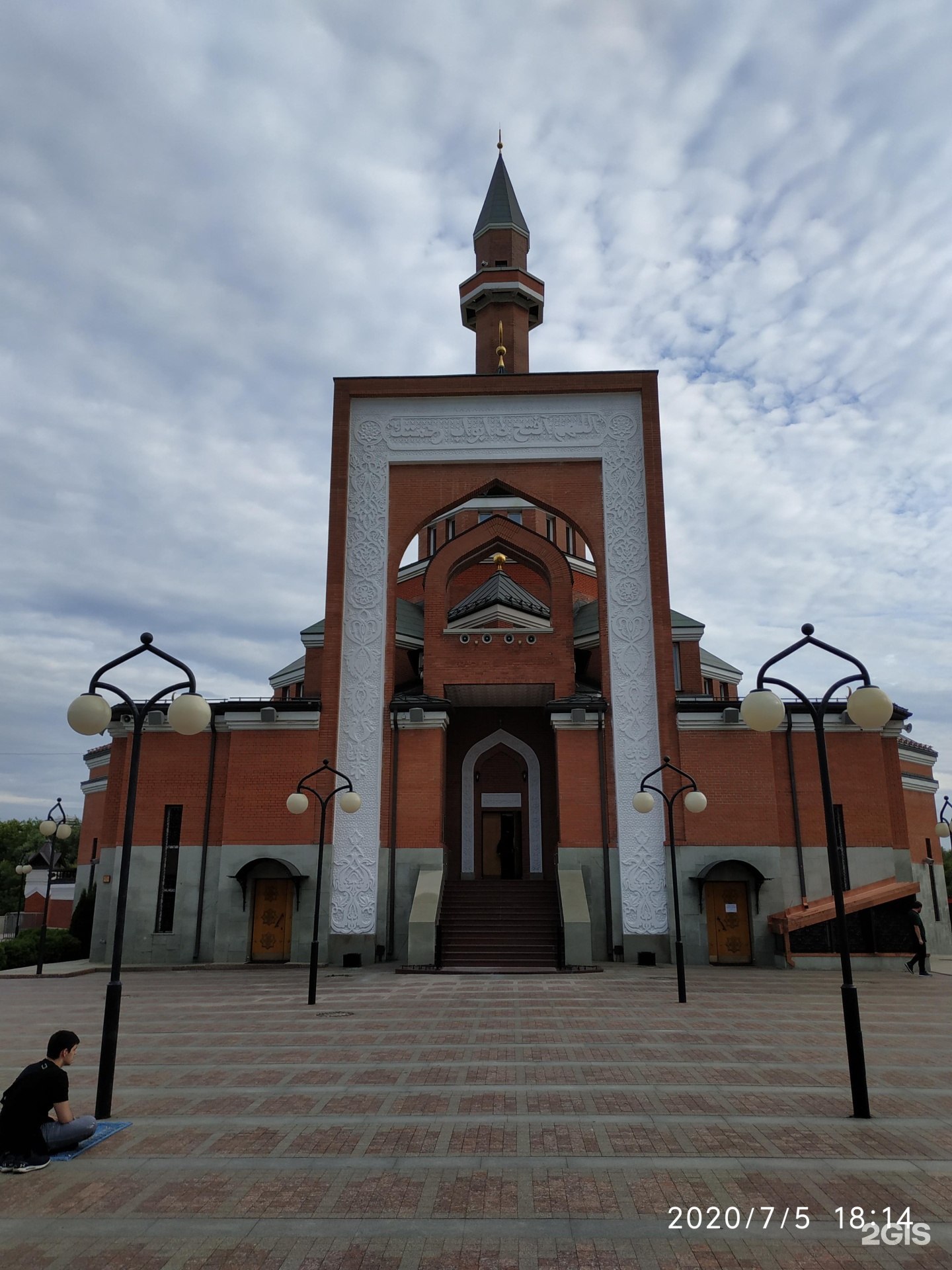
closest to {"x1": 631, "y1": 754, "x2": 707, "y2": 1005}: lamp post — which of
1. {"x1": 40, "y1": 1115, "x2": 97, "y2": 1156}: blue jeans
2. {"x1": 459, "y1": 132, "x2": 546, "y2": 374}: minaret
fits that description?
{"x1": 40, "y1": 1115, "x2": 97, "y2": 1156}: blue jeans

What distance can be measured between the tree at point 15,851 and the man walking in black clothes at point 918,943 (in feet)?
186

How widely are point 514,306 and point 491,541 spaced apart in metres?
11.9

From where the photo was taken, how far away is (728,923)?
63.8 feet

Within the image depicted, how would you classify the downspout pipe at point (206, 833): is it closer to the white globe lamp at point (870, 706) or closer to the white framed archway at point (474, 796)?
the white framed archway at point (474, 796)

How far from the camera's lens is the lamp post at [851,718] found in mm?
7008

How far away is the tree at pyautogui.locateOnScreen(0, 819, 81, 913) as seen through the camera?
201ft

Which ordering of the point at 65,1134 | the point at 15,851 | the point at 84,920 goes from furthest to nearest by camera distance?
the point at 15,851 < the point at 84,920 < the point at 65,1134

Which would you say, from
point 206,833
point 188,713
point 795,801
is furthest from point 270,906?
point 188,713

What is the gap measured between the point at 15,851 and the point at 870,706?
71.6 meters

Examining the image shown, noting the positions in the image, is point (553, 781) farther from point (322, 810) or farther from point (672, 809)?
point (322, 810)

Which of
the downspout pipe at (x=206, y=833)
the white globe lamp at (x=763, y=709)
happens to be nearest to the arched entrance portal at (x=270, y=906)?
the downspout pipe at (x=206, y=833)

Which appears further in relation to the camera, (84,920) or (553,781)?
(553,781)

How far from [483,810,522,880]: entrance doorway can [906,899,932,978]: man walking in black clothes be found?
420 inches

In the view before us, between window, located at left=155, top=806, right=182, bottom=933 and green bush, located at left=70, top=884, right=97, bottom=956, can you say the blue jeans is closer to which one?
window, located at left=155, top=806, right=182, bottom=933
